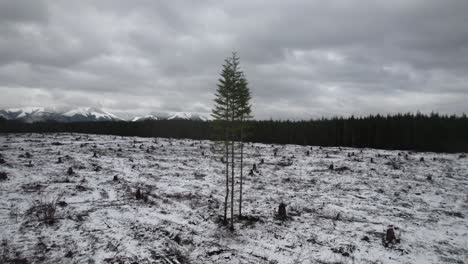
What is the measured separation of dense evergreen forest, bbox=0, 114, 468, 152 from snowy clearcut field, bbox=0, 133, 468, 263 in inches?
861

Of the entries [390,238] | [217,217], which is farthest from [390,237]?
[217,217]

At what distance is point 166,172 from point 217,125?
13.3m

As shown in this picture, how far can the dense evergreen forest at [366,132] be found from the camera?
193ft

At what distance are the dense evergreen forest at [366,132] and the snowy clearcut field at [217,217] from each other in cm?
2188

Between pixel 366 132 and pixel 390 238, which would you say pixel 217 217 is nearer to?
pixel 390 238

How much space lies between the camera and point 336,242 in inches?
470

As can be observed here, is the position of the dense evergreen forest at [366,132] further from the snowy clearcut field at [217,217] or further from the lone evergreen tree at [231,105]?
the lone evergreen tree at [231,105]

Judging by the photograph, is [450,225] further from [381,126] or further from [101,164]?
[381,126]

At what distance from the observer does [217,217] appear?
48.7 feet

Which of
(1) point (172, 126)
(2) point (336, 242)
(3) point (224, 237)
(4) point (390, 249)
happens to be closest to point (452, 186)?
(4) point (390, 249)

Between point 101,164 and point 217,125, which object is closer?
point 217,125

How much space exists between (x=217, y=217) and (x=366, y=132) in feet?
213

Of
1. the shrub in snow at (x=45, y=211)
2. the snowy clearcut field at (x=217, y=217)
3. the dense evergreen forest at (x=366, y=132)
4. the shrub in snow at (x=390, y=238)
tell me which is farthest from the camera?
the dense evergreen forest at (x=366, y=132)

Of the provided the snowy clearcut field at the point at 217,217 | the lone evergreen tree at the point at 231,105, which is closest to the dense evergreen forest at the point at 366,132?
the snowy clearcut field at the point at 217,217
